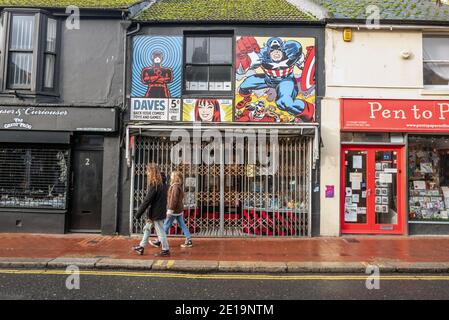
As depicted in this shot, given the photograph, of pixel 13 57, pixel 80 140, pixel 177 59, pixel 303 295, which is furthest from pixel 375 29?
pixel 13 57

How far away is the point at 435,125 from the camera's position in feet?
32.6

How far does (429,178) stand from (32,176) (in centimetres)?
1148

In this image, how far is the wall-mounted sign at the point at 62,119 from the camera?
9.85 meters

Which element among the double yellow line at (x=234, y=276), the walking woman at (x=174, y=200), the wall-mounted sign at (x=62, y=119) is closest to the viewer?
the double yellow line at (x=234, y=276)

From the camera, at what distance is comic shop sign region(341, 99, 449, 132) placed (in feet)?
32.5

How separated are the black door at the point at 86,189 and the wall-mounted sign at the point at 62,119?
61cm

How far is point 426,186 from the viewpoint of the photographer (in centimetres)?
1041

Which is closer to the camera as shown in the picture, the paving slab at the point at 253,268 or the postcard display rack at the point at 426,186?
the paving slab at the point at 253,268

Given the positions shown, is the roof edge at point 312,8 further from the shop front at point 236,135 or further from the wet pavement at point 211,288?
the wet pavement at point 211,288

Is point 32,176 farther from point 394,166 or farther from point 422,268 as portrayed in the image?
point 394,166

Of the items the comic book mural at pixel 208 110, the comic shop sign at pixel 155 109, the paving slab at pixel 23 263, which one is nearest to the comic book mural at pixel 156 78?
the comic shop sign at pixel 155 109

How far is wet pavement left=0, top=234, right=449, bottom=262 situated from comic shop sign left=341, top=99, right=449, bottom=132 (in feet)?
9.97

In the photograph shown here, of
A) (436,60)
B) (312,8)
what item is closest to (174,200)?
(312,8)

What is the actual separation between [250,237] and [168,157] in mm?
3184
